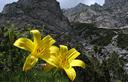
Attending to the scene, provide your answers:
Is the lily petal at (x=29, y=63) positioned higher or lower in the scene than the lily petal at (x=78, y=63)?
higher

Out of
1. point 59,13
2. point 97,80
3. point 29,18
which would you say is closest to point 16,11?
point 29,18

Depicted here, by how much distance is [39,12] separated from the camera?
456ft

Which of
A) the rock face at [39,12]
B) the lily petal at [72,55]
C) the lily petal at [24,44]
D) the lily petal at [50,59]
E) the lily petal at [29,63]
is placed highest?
the lily petal at [24,44]

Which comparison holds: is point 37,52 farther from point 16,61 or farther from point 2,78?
point 16,61

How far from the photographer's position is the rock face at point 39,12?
13100 centimetres

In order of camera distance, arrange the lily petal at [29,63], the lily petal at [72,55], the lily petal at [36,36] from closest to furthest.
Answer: the lily petal at [29,63] < the lily petal at [36,36] < the lily petal at [72,55]

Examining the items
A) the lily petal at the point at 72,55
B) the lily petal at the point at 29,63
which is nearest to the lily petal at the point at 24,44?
the lily petal at the point at 29,63

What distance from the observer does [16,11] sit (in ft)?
436

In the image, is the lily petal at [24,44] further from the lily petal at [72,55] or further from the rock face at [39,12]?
the rock face at [39,12]

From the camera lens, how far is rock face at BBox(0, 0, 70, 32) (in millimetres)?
131000

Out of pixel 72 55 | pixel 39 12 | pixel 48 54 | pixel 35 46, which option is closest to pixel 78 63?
pixel 72 55

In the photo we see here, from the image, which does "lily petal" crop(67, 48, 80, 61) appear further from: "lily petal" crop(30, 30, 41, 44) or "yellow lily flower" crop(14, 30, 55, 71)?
"lily petal" crop(30, 30, 41, 44)

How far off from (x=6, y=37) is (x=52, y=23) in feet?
435

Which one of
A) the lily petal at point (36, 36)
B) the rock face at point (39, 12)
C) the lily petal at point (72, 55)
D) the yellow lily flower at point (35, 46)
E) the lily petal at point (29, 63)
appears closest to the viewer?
the lily petal at point (29, 63)
